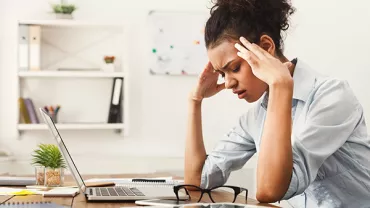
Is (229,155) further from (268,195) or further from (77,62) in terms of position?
(77,62)

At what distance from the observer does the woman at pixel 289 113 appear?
149 centimetres

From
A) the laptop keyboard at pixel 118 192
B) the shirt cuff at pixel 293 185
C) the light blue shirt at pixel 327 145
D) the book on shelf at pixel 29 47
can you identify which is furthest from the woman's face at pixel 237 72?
the book on shelf at pixel 29 47

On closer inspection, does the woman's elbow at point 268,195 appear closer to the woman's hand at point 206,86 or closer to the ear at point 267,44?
the ear at point 267,44

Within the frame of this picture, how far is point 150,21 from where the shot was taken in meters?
4.00

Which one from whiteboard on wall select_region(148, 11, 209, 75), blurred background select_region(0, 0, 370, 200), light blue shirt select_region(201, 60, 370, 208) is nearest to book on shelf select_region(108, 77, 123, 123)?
blurred background select_region(0, 0, 370, 200)

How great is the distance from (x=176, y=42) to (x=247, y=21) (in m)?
2.34

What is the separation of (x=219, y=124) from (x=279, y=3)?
241 centimetres

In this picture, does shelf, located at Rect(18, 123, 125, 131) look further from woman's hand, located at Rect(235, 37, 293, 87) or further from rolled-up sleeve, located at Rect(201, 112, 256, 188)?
woman's hand, located at Rect(235, 37, 293, 87)

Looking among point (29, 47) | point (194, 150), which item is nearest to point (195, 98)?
point (194, 150)

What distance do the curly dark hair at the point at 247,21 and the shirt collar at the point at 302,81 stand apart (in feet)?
0.27

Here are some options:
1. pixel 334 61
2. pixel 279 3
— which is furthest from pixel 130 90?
pixel 279 3

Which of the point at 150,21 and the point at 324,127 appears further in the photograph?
the point at 150,21

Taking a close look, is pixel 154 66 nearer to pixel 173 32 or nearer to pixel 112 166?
pixel 173 32

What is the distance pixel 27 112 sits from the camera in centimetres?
384
